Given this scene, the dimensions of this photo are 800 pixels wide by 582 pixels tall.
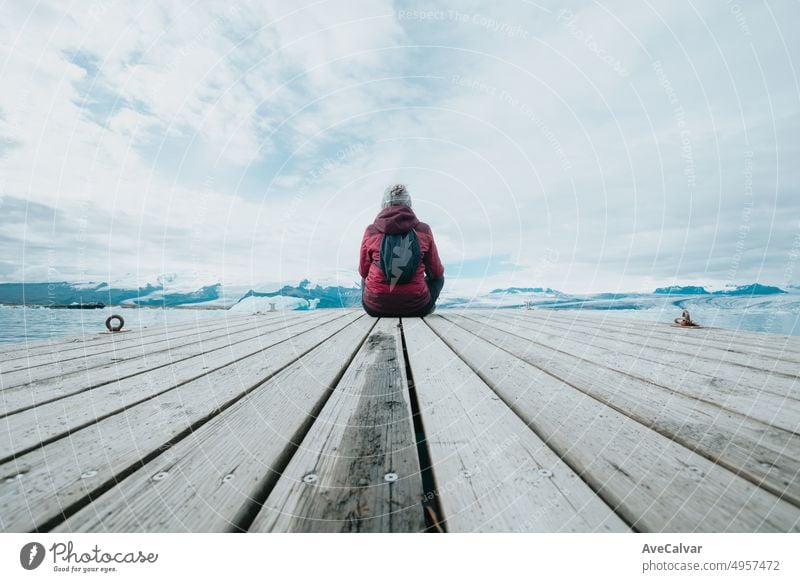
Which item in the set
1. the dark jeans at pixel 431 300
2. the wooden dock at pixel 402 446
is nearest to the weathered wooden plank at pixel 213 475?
the wooden dock at pixel 402 446

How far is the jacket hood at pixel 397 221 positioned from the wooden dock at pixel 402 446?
2079 mm

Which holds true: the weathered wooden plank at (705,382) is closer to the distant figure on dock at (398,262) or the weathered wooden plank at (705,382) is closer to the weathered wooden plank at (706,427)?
the weathered wooden plank at (706,427)

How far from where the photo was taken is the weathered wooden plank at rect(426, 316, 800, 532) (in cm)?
56

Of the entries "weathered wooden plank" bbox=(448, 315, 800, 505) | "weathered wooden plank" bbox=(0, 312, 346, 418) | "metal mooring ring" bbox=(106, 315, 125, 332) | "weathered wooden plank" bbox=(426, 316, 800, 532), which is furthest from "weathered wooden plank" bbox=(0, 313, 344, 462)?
"metal mooring ring" bbox=(106, 315, 125, 332)

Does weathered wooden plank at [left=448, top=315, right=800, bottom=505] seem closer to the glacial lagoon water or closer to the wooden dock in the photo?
the wooden dock

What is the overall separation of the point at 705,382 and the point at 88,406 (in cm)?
223

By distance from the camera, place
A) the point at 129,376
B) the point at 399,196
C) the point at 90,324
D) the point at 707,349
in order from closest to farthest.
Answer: the point at 129,376 → the point at 707,349 → the point at 399,196 → the point at 90,324

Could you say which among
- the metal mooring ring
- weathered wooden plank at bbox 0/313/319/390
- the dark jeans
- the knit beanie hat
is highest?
the knit beanie hat

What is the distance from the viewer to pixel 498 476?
65cm

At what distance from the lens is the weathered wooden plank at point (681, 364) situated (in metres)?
1.26

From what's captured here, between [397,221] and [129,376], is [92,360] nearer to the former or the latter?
[129,376]
